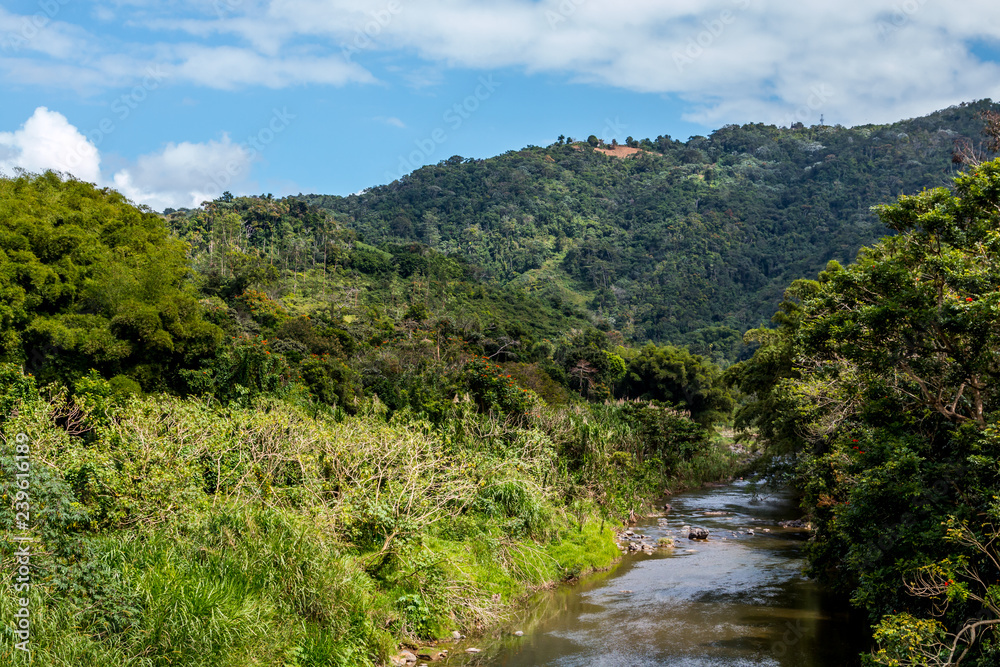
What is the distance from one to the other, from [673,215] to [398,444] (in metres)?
128

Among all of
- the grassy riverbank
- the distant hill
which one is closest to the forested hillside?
the grassy riverbank

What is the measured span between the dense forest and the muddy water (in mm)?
964

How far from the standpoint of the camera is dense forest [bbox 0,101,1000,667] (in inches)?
379

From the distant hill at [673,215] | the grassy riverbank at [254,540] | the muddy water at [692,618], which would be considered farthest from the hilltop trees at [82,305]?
the distant hill at [673,215]

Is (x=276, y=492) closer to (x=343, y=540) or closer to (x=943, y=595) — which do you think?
(x=343, y=540)

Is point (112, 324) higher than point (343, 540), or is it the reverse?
point (112, 324)

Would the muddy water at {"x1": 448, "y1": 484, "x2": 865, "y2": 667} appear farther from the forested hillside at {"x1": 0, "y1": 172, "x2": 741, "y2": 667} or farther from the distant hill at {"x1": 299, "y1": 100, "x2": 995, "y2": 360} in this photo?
the distant hill at {"x1": 299, "y1": 100, "x2": 995, "y2": 360}

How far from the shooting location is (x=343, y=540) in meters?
13.1

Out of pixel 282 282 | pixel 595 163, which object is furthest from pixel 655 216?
pixel 282 282

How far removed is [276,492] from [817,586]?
13276 mm

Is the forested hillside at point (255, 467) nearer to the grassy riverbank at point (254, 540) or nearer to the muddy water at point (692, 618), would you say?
the grassy riverbank at point (254, 540)

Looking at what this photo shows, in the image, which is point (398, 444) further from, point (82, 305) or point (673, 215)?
point (673, 215)

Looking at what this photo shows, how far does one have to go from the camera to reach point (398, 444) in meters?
14.5

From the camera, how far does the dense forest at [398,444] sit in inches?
379
